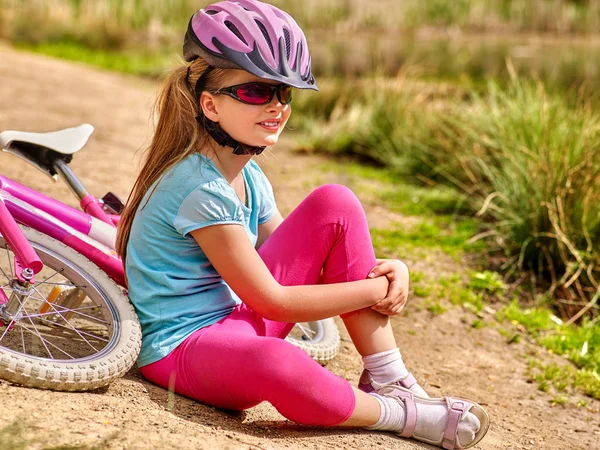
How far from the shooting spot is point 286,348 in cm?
250

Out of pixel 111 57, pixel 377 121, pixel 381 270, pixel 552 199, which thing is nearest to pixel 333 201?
pixel 381 270

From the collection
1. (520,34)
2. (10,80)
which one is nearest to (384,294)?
(10,80)

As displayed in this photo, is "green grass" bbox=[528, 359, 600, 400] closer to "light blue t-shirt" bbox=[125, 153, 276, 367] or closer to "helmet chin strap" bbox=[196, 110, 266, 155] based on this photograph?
"light blue t-shirt" bbox=[125, 153, 276, 367]

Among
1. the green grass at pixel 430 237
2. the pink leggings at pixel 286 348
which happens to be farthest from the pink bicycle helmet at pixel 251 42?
the green grass at pixel 430 237

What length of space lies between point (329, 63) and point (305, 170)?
5202mm

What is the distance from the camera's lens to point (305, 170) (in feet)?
21.8

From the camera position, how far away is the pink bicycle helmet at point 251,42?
2.51m

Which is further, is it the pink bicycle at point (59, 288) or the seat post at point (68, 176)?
the seat post at point (68, 176)

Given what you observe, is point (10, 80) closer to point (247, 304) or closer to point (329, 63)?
point (329, 63)

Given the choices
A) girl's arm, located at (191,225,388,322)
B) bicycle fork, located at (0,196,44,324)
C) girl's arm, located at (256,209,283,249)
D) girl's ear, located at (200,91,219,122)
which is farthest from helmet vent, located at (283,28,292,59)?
bicycle fork, located at (0,196,44,324)

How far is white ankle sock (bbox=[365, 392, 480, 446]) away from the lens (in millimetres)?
2689

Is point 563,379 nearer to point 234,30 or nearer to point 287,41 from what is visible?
point 287,41

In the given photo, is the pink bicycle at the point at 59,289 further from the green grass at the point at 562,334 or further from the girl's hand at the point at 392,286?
the green grass at the point at 562,334

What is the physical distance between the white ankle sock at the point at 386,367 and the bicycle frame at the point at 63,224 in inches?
35.7
